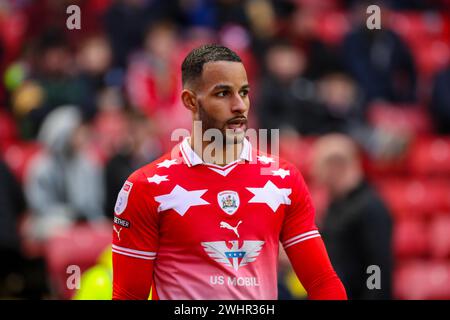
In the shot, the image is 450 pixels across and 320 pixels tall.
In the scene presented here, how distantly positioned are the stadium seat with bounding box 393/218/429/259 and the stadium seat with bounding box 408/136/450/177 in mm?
995

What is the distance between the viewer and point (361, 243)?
6934 mm

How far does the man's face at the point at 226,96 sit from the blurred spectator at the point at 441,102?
26.0 ft

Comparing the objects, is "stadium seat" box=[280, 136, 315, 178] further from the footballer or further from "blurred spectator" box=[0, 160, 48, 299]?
the footballer

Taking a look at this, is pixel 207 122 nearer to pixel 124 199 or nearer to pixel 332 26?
pixel 124 199

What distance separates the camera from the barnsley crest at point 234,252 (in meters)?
4.10

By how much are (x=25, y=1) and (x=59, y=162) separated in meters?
4.04

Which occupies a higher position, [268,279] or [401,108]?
[401,108]

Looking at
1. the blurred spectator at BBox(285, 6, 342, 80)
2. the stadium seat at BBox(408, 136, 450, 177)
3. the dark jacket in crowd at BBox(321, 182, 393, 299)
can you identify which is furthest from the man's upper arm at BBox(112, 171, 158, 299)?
the blurred spectator at BBox(285, 6, 342, 80)

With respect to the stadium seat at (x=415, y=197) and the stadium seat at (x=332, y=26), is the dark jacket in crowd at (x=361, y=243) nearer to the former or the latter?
the stadium seat at (x=415, y=197)

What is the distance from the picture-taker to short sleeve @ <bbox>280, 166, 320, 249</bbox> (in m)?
4.16

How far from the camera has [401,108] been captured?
473 inches

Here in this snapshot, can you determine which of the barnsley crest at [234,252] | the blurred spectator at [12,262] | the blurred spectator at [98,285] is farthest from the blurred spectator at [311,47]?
the barnsley crest at [234,252]
